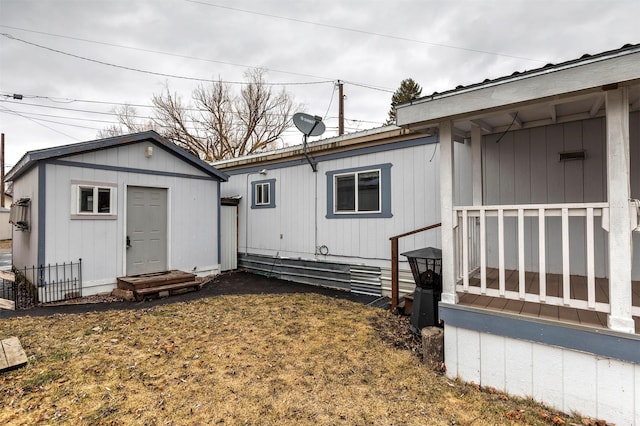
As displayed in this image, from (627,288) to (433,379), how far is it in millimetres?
1670

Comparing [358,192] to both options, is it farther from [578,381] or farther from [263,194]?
[578,381]

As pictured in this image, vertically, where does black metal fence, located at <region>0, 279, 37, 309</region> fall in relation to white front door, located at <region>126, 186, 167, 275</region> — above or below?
below

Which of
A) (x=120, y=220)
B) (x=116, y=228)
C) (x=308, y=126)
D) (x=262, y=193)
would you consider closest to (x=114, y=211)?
(x=120, y=220)

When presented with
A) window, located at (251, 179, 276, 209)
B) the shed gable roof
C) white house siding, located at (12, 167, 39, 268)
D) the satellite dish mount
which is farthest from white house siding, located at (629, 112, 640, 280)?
white house siding, located at (12, 167, 39, 268)

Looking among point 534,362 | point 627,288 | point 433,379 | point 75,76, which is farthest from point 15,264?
point 627,288

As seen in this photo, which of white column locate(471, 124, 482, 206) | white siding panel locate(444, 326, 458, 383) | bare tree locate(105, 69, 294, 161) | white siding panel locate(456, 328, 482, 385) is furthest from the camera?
bare tree locate(105, 69, 294, 161)

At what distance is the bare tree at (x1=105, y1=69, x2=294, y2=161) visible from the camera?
62.5ft

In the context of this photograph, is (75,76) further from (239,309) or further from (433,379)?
(433,379)

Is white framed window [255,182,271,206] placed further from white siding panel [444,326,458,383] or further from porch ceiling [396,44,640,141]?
white siding panel [444,326,458,383]

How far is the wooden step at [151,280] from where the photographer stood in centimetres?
584

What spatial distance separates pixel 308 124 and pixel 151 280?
15.1ft

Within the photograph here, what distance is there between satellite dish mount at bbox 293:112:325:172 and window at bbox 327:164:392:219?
606 mm

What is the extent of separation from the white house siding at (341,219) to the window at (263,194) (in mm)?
113

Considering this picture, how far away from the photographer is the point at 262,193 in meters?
8.44
